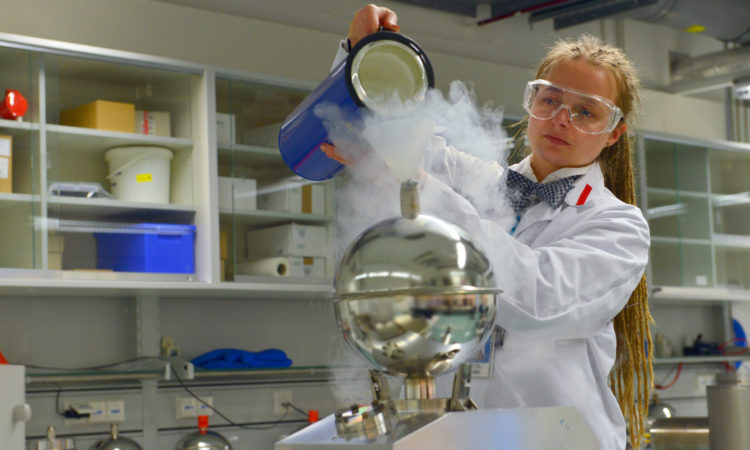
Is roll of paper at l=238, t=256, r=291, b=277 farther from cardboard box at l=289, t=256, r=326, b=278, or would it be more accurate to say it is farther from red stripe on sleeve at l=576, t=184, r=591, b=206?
red stripe on sleeve at l=576, t=184, r=591, b=206

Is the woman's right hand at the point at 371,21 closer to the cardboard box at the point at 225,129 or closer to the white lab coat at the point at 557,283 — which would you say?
the white lab coat at the point at 557,283

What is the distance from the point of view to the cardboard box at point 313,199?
11.1ft

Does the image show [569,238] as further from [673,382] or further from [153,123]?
[673,382]

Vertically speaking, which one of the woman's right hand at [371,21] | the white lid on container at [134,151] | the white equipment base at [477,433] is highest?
the white lid on container at [134,151]

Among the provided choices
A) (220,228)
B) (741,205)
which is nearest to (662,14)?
(741,205)

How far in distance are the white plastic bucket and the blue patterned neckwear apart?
1.87m

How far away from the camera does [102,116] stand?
2.99 meters

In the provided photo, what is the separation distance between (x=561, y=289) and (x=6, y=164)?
215 cm

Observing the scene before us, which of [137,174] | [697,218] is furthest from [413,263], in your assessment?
[697,218]

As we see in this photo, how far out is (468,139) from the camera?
1454 mm

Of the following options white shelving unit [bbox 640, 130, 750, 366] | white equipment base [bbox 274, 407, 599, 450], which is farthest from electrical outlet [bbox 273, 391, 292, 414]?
white equipment base [bbox 274, 407, 599, 450]

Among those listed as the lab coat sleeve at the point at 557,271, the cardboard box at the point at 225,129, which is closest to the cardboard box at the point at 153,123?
the cardboard box at the point at 225,129

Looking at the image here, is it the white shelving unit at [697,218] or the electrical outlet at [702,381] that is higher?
the white shelving unit at [697,218]

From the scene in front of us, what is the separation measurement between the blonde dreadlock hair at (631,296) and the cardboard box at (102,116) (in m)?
1.89
